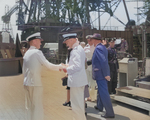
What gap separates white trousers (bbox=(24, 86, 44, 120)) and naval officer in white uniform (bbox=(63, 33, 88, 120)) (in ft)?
Answer: 1.09

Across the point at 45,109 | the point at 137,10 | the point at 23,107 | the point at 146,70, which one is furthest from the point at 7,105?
the point at 146,70

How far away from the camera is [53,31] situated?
209 cm

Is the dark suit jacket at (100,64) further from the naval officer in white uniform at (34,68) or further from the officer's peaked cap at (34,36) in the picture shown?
the officer's peaked cap at (34,36)

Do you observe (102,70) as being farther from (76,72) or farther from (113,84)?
(113,84)

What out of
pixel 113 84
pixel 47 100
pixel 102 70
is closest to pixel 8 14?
pixel 47 100

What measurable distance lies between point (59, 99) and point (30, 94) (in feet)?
1.97

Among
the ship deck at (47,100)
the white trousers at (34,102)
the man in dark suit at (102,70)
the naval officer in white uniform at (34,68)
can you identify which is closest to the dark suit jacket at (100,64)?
the man in dark suit at (102,70)

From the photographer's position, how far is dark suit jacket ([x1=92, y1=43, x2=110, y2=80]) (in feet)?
8.57

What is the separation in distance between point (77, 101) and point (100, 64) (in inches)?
26.1

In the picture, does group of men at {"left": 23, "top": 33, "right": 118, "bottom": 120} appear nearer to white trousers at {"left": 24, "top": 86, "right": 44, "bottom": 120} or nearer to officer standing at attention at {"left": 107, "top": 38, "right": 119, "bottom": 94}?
white trousers at {"left": 24, "top": 86, "right": 44, "bottom": 120}

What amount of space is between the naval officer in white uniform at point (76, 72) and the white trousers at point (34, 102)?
13.1 inches

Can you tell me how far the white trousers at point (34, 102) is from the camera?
2127mm

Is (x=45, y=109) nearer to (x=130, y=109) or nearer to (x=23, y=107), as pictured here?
(x=23, y=107)

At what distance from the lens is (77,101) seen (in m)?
2.20
